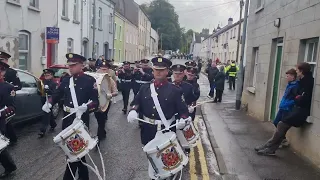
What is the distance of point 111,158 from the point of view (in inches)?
276

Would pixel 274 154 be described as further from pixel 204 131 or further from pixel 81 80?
pixel 81 80

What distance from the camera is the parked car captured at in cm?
862

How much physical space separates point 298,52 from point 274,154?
2.55m

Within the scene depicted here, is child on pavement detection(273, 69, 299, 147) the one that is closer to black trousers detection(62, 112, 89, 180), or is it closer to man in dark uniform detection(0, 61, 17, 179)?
black trousers detection(62, 112, 89, 180)

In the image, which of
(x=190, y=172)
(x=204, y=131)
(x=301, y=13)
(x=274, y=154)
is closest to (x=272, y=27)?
(x=301, y=13)

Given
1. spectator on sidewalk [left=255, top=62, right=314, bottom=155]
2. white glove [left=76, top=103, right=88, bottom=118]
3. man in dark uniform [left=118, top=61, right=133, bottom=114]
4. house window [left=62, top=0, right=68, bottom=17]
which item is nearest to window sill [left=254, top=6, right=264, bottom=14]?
man in dark uniform [left=118, top=61, right=133, bottom=114]

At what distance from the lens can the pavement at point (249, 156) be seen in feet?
20.6

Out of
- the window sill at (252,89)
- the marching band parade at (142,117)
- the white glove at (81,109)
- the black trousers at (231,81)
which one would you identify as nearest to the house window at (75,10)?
the black trousers at (231,81)

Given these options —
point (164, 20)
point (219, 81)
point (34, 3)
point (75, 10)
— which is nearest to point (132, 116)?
point (219, 81)

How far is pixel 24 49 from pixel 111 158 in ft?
39.0

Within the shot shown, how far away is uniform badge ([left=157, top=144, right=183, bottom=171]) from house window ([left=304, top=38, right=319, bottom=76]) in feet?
15.1

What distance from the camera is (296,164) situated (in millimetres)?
6879

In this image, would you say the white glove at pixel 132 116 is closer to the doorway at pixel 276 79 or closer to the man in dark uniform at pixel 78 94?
the man in dark uniform at pixel 78 94

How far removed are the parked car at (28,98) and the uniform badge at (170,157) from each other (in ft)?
17.5
